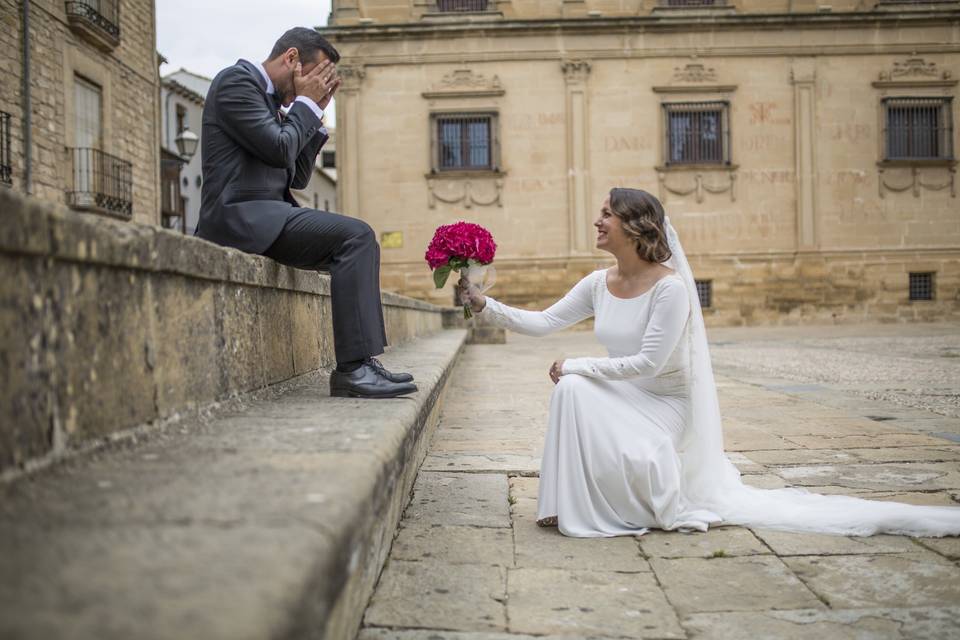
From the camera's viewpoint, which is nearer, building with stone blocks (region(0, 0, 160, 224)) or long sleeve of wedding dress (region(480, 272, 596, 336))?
long sleeve of wedding dress (region(480, 272, 596, 336))

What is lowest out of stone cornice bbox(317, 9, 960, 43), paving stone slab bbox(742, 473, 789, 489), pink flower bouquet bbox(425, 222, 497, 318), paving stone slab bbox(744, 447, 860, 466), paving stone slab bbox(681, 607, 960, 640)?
paving stone slab bbox(681, 607, 960, 640)

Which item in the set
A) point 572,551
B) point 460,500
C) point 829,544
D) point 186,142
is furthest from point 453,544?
point 186,142

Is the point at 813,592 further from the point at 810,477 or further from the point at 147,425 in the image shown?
the point at 147,425

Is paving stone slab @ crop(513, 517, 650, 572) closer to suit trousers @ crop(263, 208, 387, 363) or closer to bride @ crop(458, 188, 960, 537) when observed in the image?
bride @ crop(458, 188, 960, 537)

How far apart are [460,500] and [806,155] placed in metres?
19.2

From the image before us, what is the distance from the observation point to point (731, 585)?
8.96 feet

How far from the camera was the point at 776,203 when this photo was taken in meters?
20.7

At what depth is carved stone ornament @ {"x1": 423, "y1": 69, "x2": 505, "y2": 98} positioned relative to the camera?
20.5m

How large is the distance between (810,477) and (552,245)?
652 inches

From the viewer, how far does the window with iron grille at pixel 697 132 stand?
20.6m

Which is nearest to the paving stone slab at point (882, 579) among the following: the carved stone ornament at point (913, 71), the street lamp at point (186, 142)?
the street lamp at point (186, 142)

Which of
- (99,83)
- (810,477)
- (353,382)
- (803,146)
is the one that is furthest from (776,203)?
(353,382)

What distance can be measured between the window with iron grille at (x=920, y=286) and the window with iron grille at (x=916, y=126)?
9.37ft

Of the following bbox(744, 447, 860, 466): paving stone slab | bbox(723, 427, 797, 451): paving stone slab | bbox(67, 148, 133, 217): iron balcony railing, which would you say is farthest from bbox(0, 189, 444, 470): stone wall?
bbox(67, 148, 133, 217): iron balcony railing
